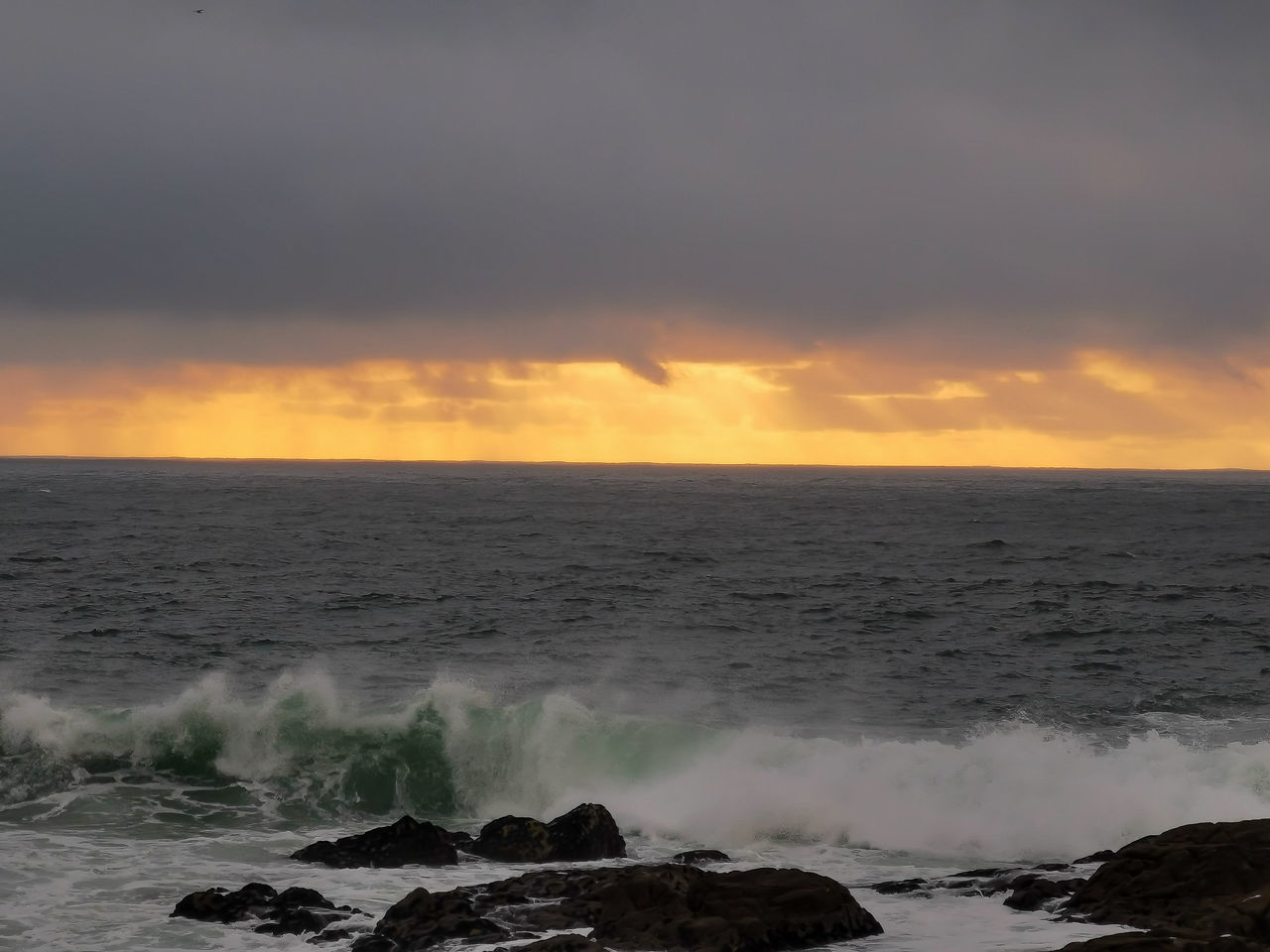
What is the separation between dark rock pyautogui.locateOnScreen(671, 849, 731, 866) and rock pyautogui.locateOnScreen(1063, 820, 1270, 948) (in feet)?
14.8

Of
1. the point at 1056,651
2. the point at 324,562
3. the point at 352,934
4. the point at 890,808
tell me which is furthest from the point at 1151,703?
the point at 324,562

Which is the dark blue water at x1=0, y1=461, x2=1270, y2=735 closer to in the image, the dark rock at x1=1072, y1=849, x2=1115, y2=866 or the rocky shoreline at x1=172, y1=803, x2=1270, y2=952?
the dark rock at x1=1072, y1=849, x2=1115, y2=866

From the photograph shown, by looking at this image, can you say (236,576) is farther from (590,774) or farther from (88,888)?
(88,888)

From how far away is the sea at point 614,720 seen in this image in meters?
16.2

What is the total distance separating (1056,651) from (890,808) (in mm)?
15422

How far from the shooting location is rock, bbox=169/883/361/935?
12.9 m

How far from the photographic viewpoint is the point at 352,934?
41.6 feet

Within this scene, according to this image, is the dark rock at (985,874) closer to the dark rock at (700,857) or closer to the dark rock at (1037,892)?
the dark rock at (1037,892)

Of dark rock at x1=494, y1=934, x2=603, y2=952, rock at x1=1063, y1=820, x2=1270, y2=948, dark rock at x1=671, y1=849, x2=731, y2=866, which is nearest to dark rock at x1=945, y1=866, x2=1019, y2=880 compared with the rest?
rock at x1=1063, y1=820, x2=1270, y2=948

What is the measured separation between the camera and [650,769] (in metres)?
21.0

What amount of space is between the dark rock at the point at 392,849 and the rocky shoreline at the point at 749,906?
5.15 feet

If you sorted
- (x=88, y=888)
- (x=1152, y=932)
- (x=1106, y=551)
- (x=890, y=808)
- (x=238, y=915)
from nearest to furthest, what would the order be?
(x=1152, y=932) < (x=238, y=915) < (x=88, y=888) < (x=890, y=808) < (x=1106, y=551)

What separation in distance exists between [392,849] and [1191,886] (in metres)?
8.64

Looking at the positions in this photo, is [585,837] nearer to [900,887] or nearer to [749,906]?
[900,887]
